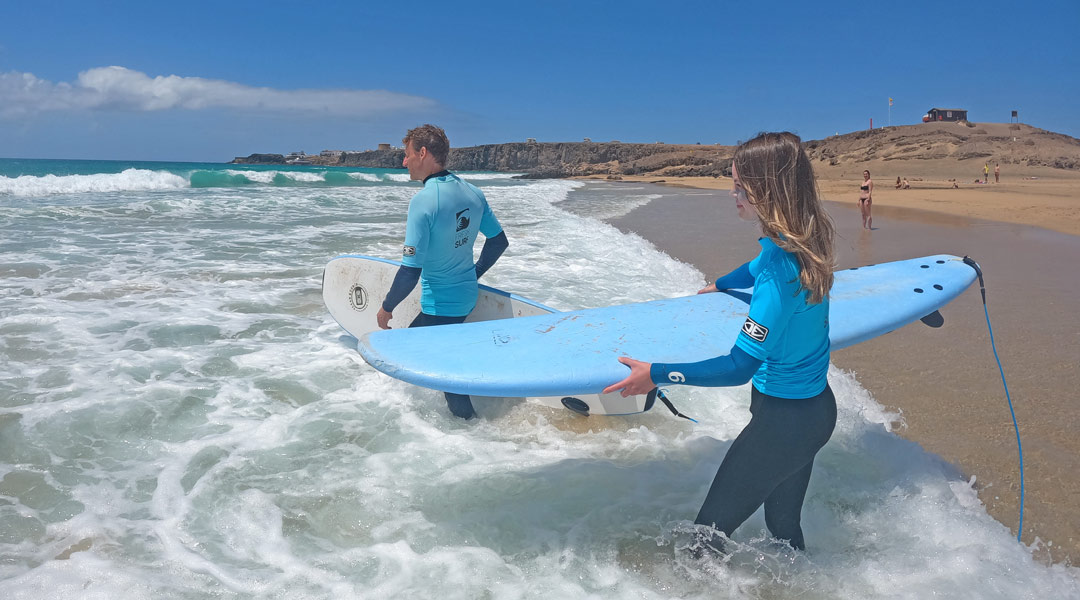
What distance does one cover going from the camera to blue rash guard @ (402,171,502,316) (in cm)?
322

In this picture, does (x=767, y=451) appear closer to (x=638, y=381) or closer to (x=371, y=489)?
(x=638, y=381)

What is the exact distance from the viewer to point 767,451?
1992 millimetres

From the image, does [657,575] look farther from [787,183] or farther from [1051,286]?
[1051,286]

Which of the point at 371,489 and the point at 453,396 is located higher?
the point at 453,396

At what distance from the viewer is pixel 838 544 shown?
2.53m

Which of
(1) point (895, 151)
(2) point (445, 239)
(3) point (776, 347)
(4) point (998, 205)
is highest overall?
(1) point (895, 151)

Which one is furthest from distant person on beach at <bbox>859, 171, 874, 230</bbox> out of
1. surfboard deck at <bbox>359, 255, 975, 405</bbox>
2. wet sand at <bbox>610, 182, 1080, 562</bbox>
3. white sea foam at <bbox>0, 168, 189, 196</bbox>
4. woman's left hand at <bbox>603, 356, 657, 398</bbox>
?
white sea foam at <bbox>0, 168, 189, 196</bbox>

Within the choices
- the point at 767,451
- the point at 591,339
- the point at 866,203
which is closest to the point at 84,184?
the point at 866,203

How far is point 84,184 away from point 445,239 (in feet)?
89.8

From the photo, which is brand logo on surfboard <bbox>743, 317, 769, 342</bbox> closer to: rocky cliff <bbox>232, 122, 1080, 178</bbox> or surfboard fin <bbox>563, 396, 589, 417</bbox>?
surfboard fin <bbox>563, 396, 589, 417</bbox>

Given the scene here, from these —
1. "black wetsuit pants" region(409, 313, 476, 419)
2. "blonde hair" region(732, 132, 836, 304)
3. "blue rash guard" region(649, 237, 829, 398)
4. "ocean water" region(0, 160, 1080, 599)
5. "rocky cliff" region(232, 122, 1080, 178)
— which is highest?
"rocky cliff" region(232, 122, 1080, 178)

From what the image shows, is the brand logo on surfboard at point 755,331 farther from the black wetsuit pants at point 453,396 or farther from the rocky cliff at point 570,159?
the rocky cliff at point 570,159

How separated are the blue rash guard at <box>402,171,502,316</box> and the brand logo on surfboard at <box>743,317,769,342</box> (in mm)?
1886

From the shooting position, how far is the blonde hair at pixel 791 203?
1.75 m
